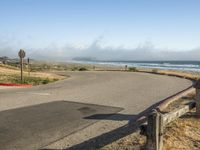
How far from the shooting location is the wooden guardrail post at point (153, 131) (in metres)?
5.48

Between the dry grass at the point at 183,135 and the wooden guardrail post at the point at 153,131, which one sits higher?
the wooden guardrail post at the point at 153,131

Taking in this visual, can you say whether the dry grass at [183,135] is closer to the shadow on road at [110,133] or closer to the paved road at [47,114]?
the shadow on road at [110,133]

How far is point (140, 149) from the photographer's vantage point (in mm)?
6148

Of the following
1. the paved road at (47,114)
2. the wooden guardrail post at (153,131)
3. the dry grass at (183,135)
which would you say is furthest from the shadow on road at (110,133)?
the wooden guardrail post at (153,131)

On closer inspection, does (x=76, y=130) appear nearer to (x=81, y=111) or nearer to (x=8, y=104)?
(x=81, y=111)

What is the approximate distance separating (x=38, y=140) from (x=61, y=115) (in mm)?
2943

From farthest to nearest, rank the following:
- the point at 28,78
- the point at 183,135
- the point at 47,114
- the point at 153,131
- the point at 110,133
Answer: the point at 28,78 < the point at 47,114 < the point at 110,133 < the point at 183,135 < the point at 153,131

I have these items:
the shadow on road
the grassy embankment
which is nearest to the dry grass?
the shadow on road

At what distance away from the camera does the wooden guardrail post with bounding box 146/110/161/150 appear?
548 cm

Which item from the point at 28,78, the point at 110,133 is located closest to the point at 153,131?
the point at 110,133

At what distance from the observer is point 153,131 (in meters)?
5.50

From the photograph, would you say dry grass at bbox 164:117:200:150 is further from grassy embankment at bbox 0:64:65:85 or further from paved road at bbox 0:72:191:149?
grassy embankment at bbox 0:64:65:85

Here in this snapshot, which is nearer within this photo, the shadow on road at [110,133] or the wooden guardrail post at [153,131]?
the wooden guardrail post at [153,131]

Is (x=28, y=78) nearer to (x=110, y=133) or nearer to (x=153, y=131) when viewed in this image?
(x=110, y=133)
